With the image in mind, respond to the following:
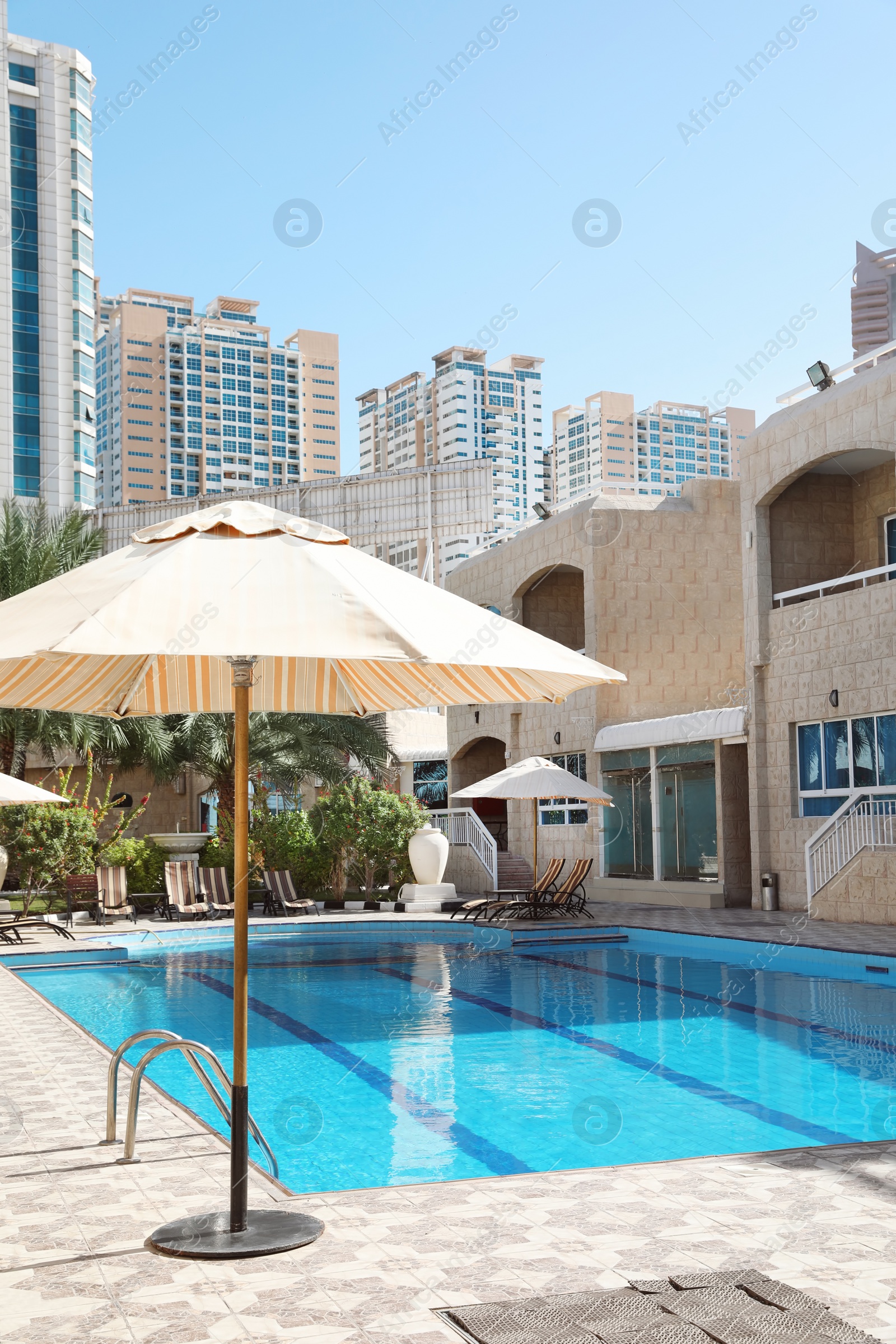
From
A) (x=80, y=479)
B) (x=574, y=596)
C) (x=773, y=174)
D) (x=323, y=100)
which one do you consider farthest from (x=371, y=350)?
(x=80, y=479)

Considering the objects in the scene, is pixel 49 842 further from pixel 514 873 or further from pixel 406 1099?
pixel 406 1099

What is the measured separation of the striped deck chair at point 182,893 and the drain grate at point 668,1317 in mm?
15999

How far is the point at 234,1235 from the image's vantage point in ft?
13.5

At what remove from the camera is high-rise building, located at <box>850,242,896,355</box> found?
923 inches

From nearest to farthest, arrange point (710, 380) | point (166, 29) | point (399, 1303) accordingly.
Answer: point (399, 1303) → point (166, 29) → point (710, 380)

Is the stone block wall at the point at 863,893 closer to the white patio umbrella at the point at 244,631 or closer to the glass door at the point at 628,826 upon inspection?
the glass door at the point at 628,826

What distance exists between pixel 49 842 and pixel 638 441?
7510cm

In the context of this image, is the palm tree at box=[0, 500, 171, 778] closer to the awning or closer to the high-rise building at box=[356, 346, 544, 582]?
the awning

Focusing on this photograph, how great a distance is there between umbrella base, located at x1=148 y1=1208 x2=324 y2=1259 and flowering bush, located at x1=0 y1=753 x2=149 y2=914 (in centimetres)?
1479

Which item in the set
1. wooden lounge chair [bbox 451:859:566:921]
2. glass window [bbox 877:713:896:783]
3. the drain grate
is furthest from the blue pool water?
glass window [bbox 877:713:896:783]

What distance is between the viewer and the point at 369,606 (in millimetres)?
3758

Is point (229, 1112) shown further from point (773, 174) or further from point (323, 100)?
point (773, 174)

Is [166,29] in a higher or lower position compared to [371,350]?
higher

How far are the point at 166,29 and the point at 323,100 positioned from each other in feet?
14.2
